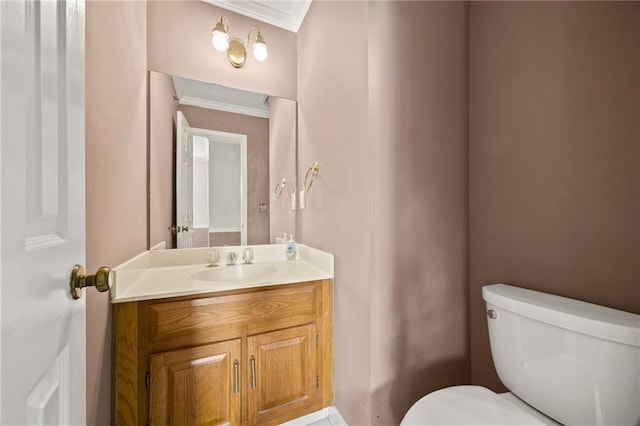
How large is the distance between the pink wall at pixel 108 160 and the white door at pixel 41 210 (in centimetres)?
32

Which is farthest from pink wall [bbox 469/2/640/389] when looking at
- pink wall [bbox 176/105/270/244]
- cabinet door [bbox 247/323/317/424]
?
pink wall [bbox 176/105/270/244]

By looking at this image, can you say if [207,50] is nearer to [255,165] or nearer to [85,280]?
[255,165]

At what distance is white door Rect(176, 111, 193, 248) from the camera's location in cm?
158

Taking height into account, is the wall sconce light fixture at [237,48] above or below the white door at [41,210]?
above

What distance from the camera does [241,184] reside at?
1.75 meters

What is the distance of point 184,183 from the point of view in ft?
5.25

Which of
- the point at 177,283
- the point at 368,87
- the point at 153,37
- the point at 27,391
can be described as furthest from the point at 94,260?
the point at 153,37

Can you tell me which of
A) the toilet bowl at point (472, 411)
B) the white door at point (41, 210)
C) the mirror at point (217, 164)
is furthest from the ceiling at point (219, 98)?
the toilet bowl at point (472, 411)

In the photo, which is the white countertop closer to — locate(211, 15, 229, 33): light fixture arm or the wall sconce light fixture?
the wall sconce light fixture

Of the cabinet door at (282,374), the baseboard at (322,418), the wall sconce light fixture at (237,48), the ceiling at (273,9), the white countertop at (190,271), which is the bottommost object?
the baseboard at (322,418)

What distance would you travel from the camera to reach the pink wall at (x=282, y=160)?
1.83 m

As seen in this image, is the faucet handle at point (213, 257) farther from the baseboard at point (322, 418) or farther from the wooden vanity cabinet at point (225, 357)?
the baseboard at point (322, 418)

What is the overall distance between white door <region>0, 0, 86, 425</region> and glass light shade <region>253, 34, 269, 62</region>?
50.1 inches

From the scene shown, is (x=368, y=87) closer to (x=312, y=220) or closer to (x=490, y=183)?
(x=490, y=183)
